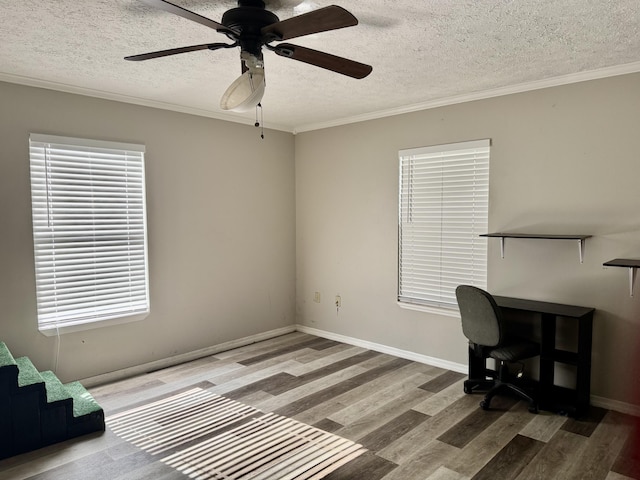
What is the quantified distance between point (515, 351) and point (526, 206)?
116cm

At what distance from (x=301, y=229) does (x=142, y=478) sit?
130 inches

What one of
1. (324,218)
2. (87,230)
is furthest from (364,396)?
(87,230)

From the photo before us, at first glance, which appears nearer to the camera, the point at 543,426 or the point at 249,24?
the point at 249,24

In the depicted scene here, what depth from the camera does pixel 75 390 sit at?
130 inches

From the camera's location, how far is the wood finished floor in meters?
2.47

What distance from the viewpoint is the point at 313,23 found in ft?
5.78

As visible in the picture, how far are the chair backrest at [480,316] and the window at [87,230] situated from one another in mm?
2778

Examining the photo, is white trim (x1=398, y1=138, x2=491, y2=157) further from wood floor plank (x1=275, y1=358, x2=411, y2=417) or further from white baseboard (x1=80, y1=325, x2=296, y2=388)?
Answer: white baseboard (x1=80, y1=325, x2=296, y2=388)

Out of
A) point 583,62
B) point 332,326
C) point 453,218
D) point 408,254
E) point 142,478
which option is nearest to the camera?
point 142,478

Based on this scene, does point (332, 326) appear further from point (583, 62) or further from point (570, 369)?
point (583, 62)

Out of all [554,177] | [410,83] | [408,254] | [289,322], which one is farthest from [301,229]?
[554,177]

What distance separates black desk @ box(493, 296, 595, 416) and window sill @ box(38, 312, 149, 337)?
123 inches

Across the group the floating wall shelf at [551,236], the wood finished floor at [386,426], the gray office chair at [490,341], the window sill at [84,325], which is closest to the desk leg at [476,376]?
the gray office chair at [490,341]

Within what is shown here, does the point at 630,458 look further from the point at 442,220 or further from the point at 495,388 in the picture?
the point at 442,220
